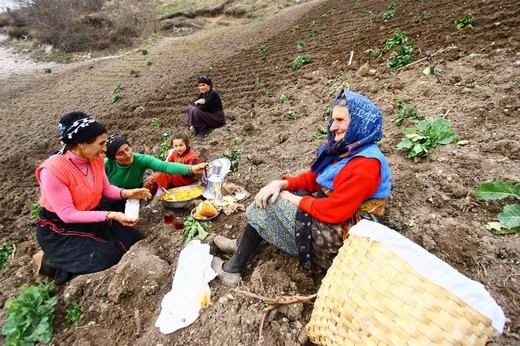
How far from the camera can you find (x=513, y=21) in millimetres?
5043

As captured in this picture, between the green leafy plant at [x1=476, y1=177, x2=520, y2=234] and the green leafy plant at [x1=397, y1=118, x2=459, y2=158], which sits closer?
the green leafy plant at [x1=476, y1=177, x2=520, y2=234]

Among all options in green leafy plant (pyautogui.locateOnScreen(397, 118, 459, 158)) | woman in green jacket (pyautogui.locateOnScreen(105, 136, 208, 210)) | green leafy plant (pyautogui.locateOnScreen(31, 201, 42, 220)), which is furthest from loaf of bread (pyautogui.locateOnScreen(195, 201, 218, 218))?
green leafy plant (pyautogui.locateOnScreen(31, 201, 42, 220))

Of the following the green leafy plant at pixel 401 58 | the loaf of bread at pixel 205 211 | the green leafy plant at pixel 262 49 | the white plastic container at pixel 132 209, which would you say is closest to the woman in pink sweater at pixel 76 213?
the white plastic container at pixel 132 209

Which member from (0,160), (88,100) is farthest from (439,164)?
(88,100)

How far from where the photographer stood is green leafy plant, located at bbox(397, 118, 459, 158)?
3.19 metres

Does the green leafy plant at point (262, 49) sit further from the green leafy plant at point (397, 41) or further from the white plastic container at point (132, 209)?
the white plastic container at point (132, 209)

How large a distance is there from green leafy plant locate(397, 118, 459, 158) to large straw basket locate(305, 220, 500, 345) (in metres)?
2.03

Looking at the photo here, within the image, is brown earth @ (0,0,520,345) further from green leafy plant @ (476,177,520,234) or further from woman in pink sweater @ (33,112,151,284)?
woman in pink sweater @ (33,112,151,284)

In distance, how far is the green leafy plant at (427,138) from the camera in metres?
3.19

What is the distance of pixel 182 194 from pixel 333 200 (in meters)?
2.33

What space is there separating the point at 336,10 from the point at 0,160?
11706 mm

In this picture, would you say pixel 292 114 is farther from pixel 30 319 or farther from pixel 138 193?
pixel 30 319

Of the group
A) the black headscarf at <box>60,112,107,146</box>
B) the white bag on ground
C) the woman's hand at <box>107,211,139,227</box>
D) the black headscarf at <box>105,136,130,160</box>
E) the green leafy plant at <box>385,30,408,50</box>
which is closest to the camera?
the white bag on ground

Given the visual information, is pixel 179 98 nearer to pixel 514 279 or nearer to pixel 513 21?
pixel 513 21
